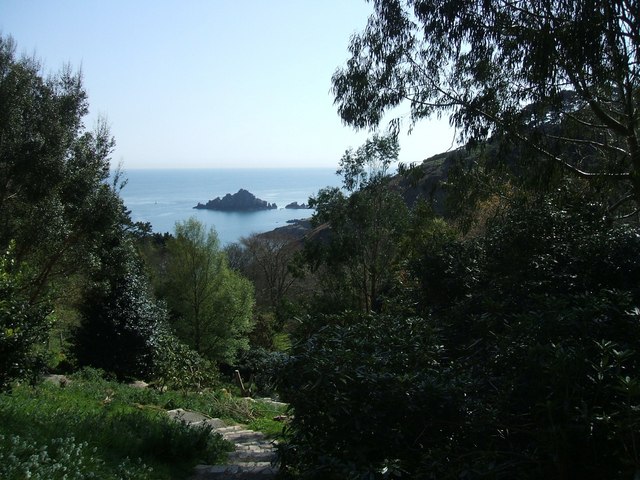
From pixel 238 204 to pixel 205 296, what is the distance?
53853 millimetres

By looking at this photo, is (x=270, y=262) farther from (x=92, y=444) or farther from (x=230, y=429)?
(x=92, y=444)

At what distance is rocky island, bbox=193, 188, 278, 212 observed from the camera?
7900 centimetres

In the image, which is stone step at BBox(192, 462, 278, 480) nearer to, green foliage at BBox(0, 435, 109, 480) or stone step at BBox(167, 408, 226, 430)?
green foliage at BBox(0, 435, 109, 480)

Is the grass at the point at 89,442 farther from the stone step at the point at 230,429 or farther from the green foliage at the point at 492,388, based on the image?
the green foliage at the point at 492,388

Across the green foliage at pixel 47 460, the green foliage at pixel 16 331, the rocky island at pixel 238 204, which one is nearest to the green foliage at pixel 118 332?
the green foliage at pixel 16 331

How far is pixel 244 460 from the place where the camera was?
240 inches

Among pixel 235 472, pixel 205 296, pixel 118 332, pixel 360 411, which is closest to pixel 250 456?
pixel 235 472

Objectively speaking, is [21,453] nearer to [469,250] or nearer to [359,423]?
[359,423]

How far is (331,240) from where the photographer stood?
61.1 feet

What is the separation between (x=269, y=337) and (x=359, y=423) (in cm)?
2612

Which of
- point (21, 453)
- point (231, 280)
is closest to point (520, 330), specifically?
point (21, 453)

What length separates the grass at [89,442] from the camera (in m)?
4.14

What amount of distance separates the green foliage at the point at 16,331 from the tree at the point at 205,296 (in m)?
20.0

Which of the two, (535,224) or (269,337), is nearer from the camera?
(535,224)
